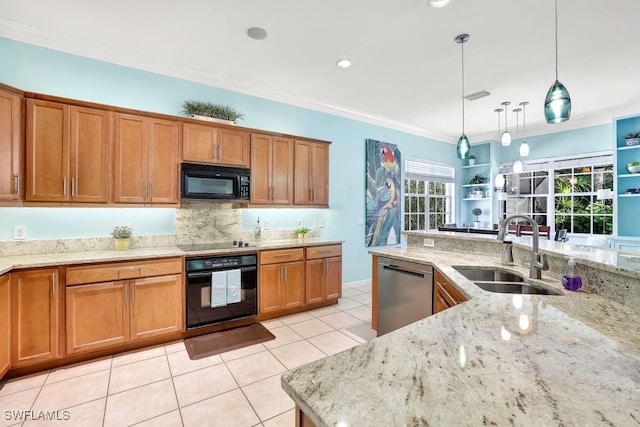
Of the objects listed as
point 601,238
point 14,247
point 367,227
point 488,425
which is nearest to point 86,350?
point 14,247

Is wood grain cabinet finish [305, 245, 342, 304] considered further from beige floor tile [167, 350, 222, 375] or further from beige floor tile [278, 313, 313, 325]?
beige floor tile [167, 350, 222, 375]

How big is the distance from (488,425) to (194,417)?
197 cm

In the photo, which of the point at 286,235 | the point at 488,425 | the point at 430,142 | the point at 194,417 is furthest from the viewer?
the point at 430,142

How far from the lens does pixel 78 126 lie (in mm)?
2707

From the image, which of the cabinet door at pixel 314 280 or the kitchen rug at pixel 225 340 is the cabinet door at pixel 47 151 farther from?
the cabinet door at pixel 314 280

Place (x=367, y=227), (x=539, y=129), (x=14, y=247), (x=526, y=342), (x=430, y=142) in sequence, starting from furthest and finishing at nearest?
(x=430, y=142) → (x=539, y=129) → (x=367, y=227) → (x=14, y=247) → (x=526, y=342)

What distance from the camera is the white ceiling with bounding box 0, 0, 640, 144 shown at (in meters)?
2.42

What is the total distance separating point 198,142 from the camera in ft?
10.8

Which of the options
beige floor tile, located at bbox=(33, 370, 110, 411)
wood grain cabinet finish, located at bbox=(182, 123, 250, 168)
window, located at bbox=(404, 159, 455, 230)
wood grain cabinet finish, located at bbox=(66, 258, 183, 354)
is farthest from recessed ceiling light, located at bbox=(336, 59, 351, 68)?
beige floor tile, located at bbox=(33, 370, 110, 411)

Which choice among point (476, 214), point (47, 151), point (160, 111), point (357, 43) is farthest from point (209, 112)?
point (476, 214)

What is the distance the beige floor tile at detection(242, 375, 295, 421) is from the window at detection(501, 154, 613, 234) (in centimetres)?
623

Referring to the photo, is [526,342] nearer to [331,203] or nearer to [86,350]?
[86,350]

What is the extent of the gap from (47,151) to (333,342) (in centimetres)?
316

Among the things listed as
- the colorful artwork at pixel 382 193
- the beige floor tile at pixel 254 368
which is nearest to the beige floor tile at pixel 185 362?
the beige floor tile at pixel 254 368
